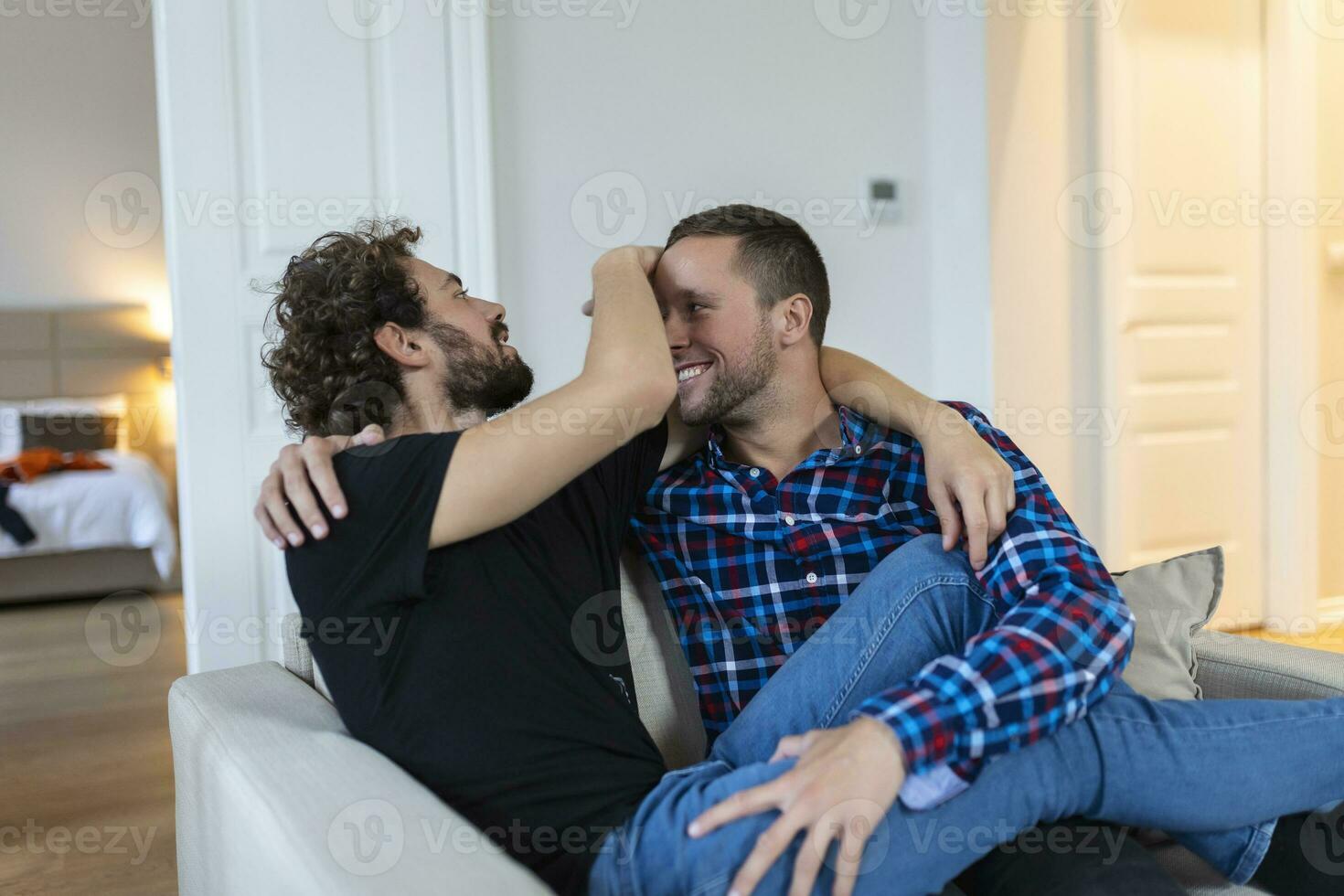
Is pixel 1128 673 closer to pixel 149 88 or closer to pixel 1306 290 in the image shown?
pixel 1306 290

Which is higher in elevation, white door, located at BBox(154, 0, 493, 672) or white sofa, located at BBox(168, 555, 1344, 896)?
white door, located at BBox(154, 0, 493, 672)

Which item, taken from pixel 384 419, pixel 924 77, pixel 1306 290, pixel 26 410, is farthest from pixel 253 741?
pixel 26 410

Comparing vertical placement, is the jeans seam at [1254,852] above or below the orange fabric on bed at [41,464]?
below

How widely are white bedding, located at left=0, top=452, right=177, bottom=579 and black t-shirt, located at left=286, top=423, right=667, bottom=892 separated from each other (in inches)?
179

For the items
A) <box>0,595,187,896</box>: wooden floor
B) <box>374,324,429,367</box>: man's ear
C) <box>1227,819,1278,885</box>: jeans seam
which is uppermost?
<box>374,324,429,367</box>: man's ear

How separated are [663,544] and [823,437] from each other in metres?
0.29

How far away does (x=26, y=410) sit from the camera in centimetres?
564

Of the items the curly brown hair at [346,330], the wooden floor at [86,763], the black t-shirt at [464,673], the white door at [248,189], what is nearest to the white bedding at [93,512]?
the wooden floor at [86,763]

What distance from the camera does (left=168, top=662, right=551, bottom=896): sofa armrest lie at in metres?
0.84

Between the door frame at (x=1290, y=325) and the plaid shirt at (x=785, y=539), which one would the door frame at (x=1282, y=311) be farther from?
the plaid shirt at (x=785, y=539)

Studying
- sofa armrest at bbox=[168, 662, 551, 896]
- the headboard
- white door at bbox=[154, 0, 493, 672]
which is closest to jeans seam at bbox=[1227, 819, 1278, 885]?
sofa armrest at bbox=[168, 662, 551, 896]

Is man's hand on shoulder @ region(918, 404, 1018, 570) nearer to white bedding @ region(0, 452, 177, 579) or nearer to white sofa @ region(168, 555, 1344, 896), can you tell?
white sofa @ region(168, 555, 1344, 896)

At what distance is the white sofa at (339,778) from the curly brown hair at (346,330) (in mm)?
294

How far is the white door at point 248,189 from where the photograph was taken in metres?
2.60
